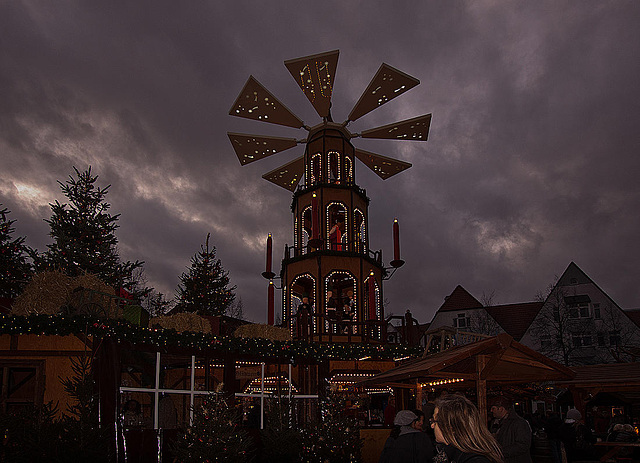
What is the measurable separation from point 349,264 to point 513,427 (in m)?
14.8

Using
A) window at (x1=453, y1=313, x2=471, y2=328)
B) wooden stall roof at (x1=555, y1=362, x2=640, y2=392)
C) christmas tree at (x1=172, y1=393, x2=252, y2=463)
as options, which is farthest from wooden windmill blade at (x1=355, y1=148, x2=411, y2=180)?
window at (x1=453, y1=313, x2=471, y2=328)

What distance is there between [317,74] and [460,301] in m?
25.2

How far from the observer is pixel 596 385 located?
40.3 ft

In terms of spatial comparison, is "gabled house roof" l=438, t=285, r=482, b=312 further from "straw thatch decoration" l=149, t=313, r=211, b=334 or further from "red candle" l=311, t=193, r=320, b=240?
"straw thatch decoration" l=149, t=313, r=211, b=334

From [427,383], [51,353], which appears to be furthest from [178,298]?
[427,383]

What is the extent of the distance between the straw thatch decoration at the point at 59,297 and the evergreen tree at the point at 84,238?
24.4 feet

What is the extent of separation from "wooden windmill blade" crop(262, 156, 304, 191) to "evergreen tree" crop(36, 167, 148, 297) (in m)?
7.78

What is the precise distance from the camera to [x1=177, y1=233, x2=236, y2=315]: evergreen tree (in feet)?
95.2

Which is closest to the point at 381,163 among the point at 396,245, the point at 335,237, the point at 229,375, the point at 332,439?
the point at 335,237

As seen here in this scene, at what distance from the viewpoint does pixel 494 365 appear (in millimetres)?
8266

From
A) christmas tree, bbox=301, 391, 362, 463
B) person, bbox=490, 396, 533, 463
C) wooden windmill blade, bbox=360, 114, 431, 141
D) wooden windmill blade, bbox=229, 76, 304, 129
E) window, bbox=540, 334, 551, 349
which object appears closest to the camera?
person, bbox=490, 396, 533, 463

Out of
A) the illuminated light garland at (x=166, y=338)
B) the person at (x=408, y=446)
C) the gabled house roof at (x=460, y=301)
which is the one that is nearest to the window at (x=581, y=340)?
the gabled house roof at (x=460, y=301)

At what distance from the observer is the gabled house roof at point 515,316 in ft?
128

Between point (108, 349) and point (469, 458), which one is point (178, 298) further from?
point (469, 458)
